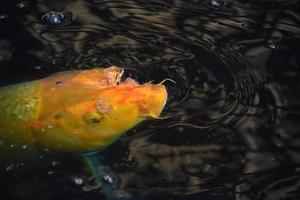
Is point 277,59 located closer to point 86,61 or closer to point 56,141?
point 86,61

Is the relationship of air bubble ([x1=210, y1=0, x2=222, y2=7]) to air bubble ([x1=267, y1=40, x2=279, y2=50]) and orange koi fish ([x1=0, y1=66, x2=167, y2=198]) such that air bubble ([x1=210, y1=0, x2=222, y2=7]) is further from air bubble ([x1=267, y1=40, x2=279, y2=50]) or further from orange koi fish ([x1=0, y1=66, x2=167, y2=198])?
orange koi fish ([x1=0, y1=66, x2=167, y2=198])

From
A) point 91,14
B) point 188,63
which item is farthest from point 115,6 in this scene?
point 188,63

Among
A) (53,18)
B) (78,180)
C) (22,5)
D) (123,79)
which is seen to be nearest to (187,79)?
(123,79)

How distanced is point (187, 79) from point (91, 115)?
59cm

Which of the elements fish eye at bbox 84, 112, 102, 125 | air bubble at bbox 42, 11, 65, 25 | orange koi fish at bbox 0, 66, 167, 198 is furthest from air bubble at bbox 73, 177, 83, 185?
air bubble at bbox 42, 11, 65, 25

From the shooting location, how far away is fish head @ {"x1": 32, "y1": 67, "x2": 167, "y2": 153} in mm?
2068

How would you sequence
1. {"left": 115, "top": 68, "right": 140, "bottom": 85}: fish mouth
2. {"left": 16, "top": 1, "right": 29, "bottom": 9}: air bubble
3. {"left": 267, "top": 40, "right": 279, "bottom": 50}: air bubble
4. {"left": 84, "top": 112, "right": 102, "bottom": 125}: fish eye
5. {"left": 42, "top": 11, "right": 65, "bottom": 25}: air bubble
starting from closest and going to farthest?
{"left": 84, "top": 112, "right": 102, "bottom": 125}: fish eye
{"left": 115, "top": 68, "right": 140, "bottom": 85}: fish mouth
{"left": 267, "top": 40, "right": 279, "bottom": 50}: air bubble
{"left": 42, "top": 11, "right": 65, "bottom": 25}: air bubble
{"left": 16, "top": 1, "right": 29, "bottom": 9}: air bubble

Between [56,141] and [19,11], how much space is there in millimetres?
1134

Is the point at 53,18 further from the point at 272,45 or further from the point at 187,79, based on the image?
the point at 272,45

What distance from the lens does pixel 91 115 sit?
206 centimetres

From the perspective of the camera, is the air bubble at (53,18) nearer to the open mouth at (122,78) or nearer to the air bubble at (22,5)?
the air bubble at (22,5)

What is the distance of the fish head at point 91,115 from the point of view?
6.79 feet

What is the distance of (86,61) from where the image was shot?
2.54 metres

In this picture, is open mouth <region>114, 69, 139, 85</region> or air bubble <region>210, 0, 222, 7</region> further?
air bubble <region>210, 0, 222, 7</region>
